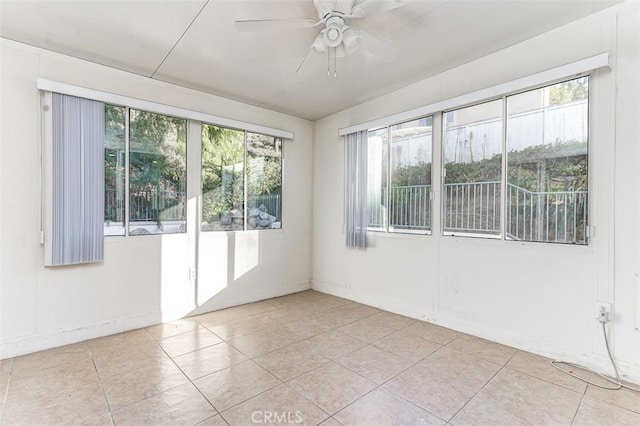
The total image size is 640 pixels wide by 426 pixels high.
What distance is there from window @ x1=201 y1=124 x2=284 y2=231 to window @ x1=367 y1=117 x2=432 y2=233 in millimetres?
1463

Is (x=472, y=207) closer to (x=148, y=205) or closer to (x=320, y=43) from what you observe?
(x=320, y=43)

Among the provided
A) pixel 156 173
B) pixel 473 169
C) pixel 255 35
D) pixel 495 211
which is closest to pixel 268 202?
pixel 156 173

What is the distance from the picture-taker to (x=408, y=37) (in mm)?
2605

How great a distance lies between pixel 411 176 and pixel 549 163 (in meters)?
1.40

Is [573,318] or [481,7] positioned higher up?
[481,7]

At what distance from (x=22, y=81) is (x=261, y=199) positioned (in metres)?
2.69

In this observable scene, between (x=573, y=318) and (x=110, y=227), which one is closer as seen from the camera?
(x=573, y=318)

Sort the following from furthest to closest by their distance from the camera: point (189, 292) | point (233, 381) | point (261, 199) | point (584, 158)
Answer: point (261, 199)
point (189, 292)
point (584, 158)
point (233, 381)

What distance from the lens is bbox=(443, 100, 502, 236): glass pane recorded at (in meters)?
3.00

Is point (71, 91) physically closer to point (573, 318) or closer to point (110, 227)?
point (110, 227)

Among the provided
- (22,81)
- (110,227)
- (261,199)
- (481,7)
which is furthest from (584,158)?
(22,81)

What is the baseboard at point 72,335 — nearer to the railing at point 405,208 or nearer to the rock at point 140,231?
the rock at point 140,231

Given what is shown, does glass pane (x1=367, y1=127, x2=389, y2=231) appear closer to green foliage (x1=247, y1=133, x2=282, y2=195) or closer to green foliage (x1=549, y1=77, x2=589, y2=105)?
green foliage (x1=247, y1=133, x2=282, y2=195)

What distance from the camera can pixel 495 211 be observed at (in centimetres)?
298
